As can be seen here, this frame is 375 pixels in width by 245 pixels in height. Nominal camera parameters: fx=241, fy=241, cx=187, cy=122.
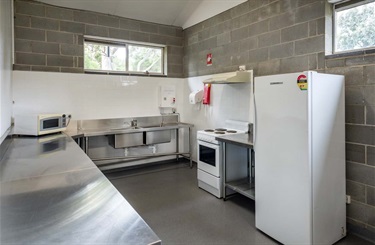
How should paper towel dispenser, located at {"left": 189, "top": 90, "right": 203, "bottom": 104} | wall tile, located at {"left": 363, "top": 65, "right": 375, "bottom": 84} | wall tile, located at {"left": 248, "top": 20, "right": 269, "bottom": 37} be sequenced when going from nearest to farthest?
1. wall tile, located at {"left": 363, "top": 65, "right": 375, "bottom": 84}
2. wall tile, located at {"left": 248, "top": 20, "right": 269, "bottom": 37}
3. paper towel dispenser, located at {"left": 189, "top": 90, "right": 203, "bottom": 104}

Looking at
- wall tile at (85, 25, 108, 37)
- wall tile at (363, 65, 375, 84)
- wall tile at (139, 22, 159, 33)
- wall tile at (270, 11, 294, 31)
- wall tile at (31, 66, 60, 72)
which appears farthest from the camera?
wall tile at (139, 22, 159, 33)

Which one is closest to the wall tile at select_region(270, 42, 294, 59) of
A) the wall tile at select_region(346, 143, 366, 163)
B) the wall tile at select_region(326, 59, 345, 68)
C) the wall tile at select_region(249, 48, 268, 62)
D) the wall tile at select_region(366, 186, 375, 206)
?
the wall tile at select_region(249, 48, 268, 62)

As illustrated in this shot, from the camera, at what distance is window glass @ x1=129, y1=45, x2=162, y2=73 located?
188 inches

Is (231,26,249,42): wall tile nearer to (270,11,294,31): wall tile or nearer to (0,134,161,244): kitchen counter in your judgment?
(270,11,294,31): wall tile

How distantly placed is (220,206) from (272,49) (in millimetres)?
2227

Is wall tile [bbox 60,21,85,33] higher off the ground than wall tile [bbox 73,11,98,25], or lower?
lower

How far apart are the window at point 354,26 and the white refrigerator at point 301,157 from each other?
0.58m

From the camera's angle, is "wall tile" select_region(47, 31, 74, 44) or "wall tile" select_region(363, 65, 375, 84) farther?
"wall tile" select_region(47, 31, 74, 44)

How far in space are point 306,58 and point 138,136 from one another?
295 centimetres

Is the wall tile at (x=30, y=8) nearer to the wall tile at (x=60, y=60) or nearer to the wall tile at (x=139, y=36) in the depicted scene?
the wall tile at (x=60, y=60)

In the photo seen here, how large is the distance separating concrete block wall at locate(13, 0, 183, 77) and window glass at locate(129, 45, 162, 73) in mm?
254

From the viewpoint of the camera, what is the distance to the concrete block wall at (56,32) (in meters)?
3.71

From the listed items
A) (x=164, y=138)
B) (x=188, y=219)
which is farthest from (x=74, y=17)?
(x=188, y=219)

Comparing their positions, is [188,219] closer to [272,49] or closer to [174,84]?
[272,49]
